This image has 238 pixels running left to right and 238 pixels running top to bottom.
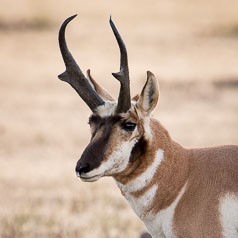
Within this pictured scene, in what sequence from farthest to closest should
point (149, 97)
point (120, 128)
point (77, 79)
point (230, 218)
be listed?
1. point (77, 79)
2. point (149, 97)
3. point (120, 128)
4. point (230, 218)

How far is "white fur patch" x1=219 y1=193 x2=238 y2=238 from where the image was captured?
9.05 meters

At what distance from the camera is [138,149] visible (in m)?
9.34

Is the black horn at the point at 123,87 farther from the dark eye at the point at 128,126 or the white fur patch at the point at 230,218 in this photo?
the white fur patch at the point at 230,218


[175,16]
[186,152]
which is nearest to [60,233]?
[186,152]

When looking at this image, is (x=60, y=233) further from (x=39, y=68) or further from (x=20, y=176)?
(x=39, y=68)

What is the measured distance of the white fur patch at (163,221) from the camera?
9.23 meters

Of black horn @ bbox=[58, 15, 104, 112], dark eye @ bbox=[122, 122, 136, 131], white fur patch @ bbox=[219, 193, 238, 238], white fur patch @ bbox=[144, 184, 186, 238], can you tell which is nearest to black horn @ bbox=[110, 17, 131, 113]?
dark eye @ bbox=[122, 122, 136, 131]

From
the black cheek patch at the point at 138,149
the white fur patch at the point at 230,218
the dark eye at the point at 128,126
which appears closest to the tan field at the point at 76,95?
the black cheek patch at the point at 138,149

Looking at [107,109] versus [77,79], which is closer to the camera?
[107,109]

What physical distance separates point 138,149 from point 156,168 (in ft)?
0.71

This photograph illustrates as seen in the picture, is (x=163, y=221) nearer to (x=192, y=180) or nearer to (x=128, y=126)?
(x=192, y=180)

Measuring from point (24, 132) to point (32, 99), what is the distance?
623cm

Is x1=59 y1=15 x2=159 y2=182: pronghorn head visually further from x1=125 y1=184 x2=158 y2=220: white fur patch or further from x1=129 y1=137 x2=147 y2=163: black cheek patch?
x1=125 y1=184 x2=158 y2=220: white fur patch

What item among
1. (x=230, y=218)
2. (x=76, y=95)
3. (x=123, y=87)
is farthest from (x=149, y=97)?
(x=76, y=95)
